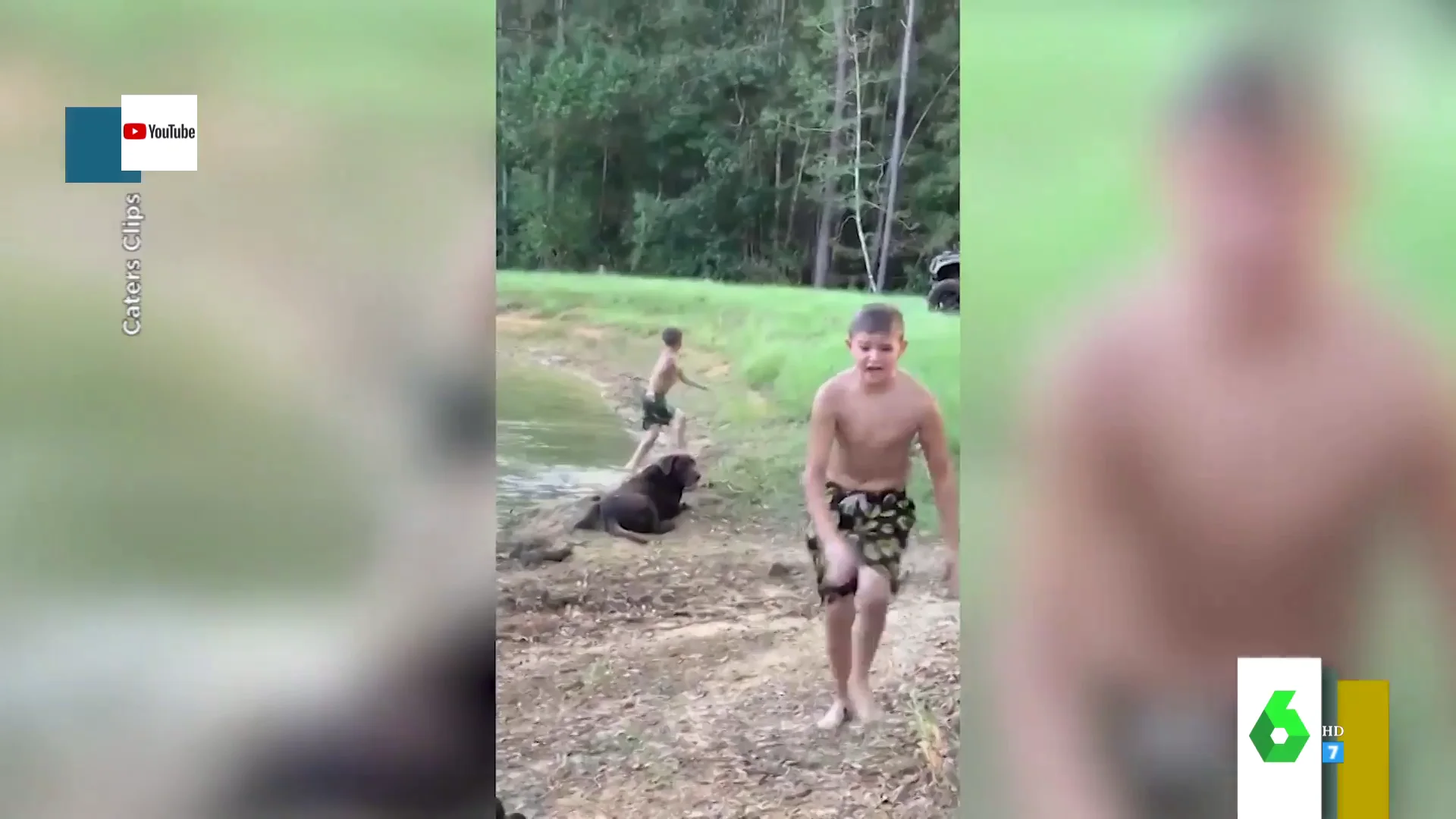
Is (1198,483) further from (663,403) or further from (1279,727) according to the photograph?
(663,403)

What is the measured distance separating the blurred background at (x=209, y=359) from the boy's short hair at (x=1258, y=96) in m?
1.12

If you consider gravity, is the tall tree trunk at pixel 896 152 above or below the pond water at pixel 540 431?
above

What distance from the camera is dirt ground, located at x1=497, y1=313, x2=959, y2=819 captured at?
148cm

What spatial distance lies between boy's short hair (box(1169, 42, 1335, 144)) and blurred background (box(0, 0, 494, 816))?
1116 millimetres

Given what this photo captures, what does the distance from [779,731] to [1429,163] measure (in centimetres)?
135

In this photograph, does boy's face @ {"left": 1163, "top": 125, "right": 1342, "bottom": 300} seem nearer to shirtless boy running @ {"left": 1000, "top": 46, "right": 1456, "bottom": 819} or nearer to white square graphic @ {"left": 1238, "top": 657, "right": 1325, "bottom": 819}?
shirtless boy running @ {"left": 1000, "top": 46, "right": 1456, "bottom": 819}

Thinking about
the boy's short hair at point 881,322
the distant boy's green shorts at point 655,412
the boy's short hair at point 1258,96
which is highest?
the boy's short hair at point 1258,96

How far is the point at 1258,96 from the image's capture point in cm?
151

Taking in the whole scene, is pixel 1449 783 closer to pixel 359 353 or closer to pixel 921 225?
pixel 921 225

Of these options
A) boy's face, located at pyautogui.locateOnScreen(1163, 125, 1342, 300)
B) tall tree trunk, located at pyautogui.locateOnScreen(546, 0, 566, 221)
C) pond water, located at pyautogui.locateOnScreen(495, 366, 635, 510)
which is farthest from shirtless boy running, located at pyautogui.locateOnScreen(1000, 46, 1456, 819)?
tall tree trunk, located at pyautogui.locateOnScreen(546, 0, 566, 221)

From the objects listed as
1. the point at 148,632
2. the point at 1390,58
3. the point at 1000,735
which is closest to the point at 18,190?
the point at 148,632

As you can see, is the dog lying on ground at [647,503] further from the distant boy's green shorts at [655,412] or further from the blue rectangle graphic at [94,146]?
the blue rectangle graphic at [94,146]

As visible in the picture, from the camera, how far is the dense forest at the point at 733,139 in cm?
149

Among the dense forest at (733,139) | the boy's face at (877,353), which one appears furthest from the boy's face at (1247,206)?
the boy's face at (877,353)
